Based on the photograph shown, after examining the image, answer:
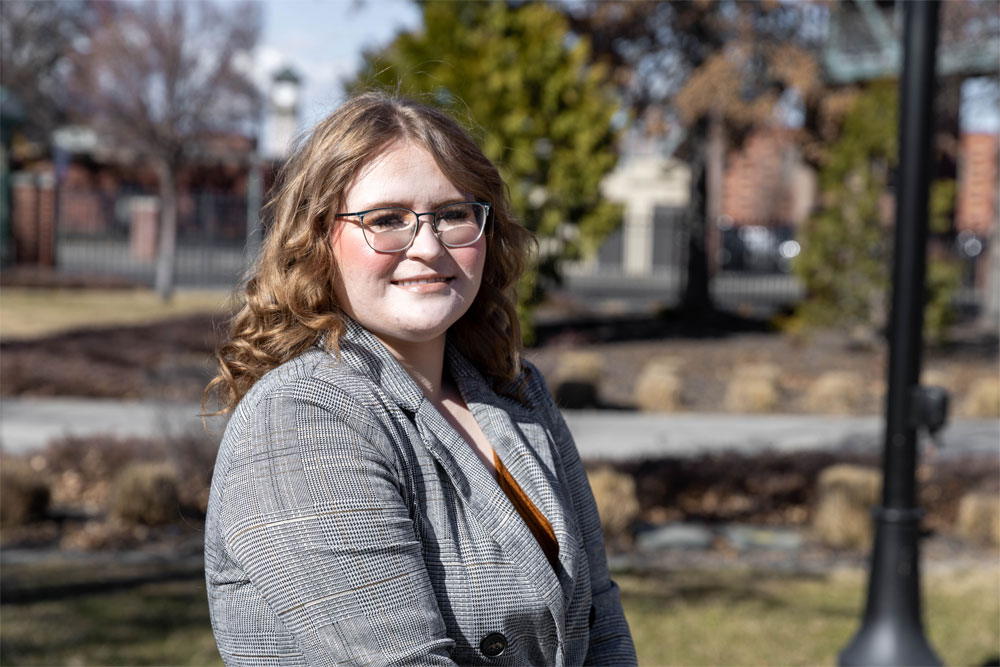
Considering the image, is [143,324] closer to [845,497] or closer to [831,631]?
[845,497]

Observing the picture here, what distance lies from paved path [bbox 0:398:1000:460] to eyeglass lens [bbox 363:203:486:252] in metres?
5.93

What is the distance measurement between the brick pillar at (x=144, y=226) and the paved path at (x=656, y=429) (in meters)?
21.2

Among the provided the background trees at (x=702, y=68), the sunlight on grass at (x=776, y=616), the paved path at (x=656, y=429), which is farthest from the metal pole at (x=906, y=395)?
the background trees at (x=702, y=68)

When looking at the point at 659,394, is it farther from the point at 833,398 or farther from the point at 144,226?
the point at 144,226

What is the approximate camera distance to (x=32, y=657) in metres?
4.43

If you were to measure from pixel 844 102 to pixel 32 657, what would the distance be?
50.7 feet

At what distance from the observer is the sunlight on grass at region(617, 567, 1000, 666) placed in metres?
4.79

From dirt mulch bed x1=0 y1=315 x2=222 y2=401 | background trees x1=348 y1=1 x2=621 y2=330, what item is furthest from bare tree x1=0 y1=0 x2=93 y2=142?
background trees x1=348 y1=1 x2=621 y2=330

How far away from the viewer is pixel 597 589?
2.03m

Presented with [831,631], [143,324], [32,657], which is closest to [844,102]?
[143,324]

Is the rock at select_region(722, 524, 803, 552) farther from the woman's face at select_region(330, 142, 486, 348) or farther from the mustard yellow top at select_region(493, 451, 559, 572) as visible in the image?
the woman's face at select_region(330, 142, 486, 348)

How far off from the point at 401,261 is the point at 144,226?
30521 mm

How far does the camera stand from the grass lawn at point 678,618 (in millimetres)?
4602

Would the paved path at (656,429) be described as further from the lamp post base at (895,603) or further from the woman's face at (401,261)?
the woman's face at (401,261)
